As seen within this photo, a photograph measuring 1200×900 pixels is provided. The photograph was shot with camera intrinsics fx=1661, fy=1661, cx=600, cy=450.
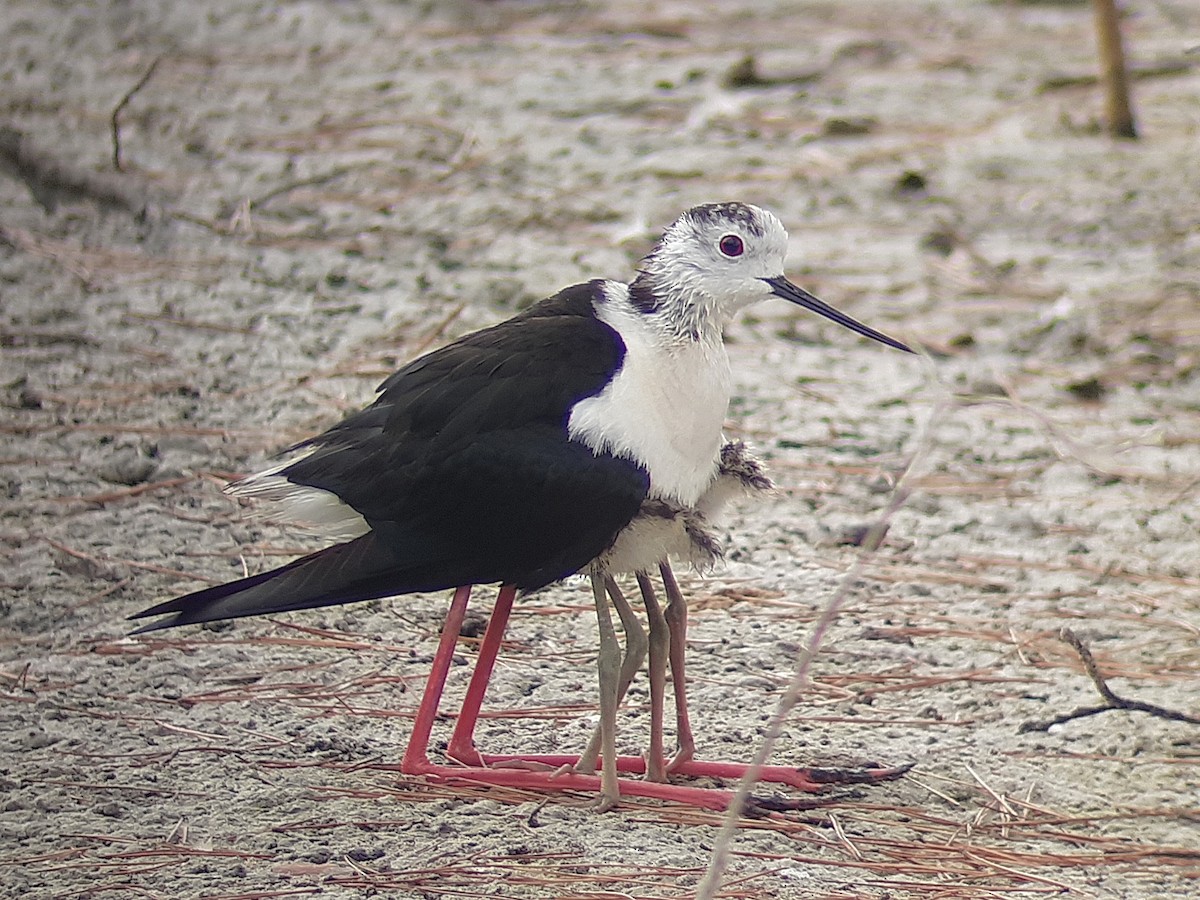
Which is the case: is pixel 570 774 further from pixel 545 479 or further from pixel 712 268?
pixel 712 268

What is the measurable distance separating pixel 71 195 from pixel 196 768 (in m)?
4.53

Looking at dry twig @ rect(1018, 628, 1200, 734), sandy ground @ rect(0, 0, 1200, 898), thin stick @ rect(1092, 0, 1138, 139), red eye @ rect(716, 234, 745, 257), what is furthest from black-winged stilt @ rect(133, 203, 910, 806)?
thin stick @ rect(1092, 0, 1138, 139)

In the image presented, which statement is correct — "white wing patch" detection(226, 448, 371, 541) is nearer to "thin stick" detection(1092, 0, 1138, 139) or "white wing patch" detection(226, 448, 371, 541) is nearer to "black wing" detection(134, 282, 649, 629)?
"black wing" detection(134, 282, 649, 629)

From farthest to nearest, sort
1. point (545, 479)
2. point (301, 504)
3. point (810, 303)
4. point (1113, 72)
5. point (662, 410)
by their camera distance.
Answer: point (1113, 72) < point (810, 303) < point (301, 504) < point (662, 410) < point (545, 479)

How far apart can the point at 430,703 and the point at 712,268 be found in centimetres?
109

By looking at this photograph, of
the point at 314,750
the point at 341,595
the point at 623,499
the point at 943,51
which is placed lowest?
the point at 314,750

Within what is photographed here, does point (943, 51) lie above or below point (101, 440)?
above

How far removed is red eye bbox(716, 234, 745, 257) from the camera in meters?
3.54

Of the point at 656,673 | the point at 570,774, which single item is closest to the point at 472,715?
the point at 570,774

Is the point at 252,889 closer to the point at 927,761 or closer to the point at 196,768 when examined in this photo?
the point at 196,768

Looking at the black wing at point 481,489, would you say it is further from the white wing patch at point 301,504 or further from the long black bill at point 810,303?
the long black bill at point 810,303

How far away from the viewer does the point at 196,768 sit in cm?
341

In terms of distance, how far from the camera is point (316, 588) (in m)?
3.35

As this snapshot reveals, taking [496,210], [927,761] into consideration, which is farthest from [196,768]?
[496,210]
